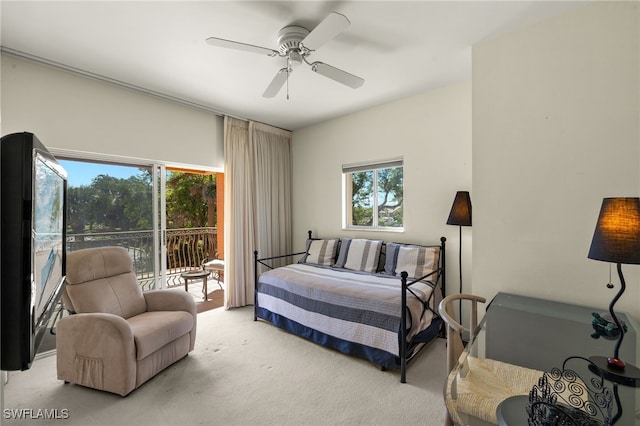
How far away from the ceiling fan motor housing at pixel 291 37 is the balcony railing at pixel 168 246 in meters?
2.61

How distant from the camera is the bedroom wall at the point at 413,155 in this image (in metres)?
2.96

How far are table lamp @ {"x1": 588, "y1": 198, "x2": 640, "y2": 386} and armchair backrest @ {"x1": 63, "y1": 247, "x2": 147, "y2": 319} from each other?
3.12 meters

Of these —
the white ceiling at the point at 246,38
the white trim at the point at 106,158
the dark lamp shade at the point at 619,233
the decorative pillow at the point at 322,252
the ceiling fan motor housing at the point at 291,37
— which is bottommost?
the decorative pillow at the point at 322,252

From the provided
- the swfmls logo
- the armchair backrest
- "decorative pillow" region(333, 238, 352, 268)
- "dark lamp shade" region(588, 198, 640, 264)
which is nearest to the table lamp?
"dark lamp shade" region(588, 198, 640, 264)

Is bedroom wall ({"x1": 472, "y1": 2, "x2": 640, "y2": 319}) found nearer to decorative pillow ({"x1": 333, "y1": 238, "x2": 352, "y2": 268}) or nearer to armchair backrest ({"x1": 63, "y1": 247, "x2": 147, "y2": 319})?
decorative pillow ({"x1": 333, "y1": 238, "x2": 352, "y2": 268})

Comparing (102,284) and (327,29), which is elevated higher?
(327,29)

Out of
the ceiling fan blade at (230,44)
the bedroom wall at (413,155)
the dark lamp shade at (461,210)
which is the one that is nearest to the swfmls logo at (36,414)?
the ceiling fan blade at (230,44)

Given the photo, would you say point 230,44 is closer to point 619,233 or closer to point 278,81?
point 278,81

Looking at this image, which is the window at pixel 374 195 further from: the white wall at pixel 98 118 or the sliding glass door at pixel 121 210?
the sliding glass door at pixel 121 210

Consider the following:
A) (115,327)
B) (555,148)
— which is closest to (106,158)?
(115,327)

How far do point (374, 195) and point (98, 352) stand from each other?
3150 mm

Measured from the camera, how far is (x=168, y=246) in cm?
539

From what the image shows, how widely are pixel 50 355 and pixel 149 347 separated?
136 cm

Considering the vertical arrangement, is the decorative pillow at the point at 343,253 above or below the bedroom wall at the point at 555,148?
below
